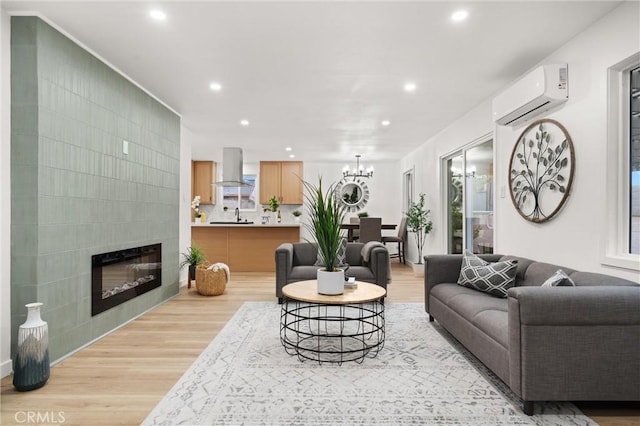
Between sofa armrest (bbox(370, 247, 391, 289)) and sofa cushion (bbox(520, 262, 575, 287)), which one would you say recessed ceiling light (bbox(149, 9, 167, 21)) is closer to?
sofa armrest (bbox(370, 247, 391, 289))

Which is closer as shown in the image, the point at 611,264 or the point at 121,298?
the point at 611,264

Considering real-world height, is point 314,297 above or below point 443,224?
below

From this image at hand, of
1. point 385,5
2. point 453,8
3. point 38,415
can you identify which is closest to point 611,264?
point 453,8

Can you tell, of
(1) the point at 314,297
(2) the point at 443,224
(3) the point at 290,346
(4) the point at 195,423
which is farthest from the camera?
(2) the point at 443,224

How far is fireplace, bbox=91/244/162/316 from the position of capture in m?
3.11

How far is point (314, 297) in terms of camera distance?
2.62 m

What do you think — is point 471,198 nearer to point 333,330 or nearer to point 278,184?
point 333,330

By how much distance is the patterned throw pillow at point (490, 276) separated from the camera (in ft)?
9.70

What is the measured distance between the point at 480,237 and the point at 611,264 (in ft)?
7.61

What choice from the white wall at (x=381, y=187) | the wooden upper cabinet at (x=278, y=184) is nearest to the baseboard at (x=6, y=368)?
the wooden upper cabinet at (x=278, y=184)

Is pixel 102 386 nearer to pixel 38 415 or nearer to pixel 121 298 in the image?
pixel 38 415

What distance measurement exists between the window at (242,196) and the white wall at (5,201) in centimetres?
684

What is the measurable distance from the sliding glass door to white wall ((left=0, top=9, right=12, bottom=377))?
4.62 meters

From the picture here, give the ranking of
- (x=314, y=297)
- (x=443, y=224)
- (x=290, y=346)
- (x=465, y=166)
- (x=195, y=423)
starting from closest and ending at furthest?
(x=195, y=423), (x=314, y=297), (x=290, y=346), (x=465, y=166), (x=443, y=224)
